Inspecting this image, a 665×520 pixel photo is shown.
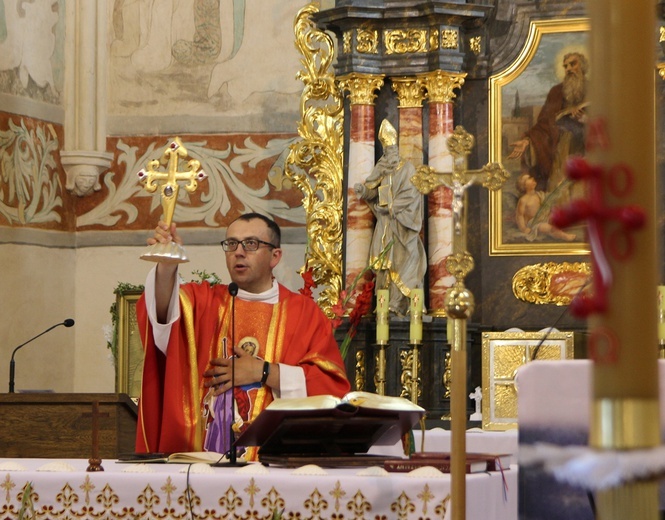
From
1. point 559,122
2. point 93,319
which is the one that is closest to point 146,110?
point 93,319

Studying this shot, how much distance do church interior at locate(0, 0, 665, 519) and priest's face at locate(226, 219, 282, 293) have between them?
6.43 feet

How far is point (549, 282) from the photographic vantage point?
402 inches

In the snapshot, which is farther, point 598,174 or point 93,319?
point 93,319

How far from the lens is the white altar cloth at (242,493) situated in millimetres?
3414

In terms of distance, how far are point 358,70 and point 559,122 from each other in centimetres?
169

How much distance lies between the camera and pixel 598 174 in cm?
81

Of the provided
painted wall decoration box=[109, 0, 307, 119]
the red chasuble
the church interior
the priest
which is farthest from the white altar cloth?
painted wall decoration box=[109, 0, 307, 119]

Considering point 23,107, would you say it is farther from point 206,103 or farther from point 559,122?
point 559,122

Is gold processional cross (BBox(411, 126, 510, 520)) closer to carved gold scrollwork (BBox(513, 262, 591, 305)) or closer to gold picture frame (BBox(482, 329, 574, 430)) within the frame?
gold picture frame (BBox(482, 329, 574, 430))

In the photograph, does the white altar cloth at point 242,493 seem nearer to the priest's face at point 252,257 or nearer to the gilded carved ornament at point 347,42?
the priest's face at point 252,257

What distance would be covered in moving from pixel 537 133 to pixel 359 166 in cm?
148

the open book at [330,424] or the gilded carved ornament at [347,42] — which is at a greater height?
the gilded carved ornament at [347,42]

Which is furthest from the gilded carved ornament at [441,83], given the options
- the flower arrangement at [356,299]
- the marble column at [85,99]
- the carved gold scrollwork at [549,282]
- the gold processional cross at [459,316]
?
the gold processional cross at [459,316]

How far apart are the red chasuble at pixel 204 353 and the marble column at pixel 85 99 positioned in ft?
23.1
